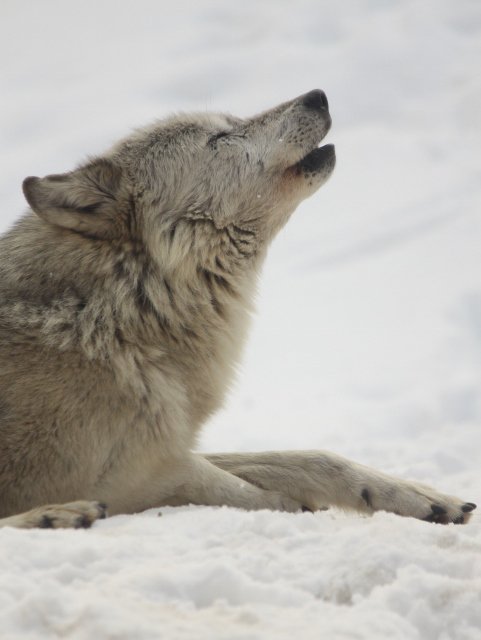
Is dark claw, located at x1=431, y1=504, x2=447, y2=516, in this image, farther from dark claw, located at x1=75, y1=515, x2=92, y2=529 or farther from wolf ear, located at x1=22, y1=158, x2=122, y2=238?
wolf ear, located at x1=22, y1=158, x2=122, y2=238

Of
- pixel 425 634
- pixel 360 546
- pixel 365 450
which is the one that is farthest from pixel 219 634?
pixel 365 450

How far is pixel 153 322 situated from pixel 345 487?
3.76 ft

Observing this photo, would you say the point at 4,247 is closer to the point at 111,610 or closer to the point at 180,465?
the point at 180,465

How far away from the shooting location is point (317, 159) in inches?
175

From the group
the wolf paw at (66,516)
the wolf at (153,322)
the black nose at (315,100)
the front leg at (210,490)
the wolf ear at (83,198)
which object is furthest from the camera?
the black nose at (315,100)

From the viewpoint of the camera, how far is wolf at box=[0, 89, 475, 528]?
11.4 feet

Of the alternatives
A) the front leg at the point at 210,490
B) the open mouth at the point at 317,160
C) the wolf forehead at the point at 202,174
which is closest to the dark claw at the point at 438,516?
the front leg at the point at 210,490

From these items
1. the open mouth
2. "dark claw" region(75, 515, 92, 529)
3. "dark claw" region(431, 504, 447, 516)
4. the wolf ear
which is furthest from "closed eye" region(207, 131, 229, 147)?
"dark claw" region(75, 515, 92, 529)

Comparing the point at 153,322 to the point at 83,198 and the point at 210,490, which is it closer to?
the point at 83,198

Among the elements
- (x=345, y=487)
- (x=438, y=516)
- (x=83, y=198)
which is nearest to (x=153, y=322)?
(x=83, y=198)

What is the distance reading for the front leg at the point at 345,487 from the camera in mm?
3645

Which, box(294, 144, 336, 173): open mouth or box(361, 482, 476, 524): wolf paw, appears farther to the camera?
box(294, 144, 336, 173): open mouth

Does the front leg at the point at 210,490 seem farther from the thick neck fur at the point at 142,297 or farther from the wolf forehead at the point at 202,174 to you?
the wolf forehead at the point at 202,174

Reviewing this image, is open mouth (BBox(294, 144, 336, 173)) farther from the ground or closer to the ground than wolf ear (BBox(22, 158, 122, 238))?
farther from the ground
